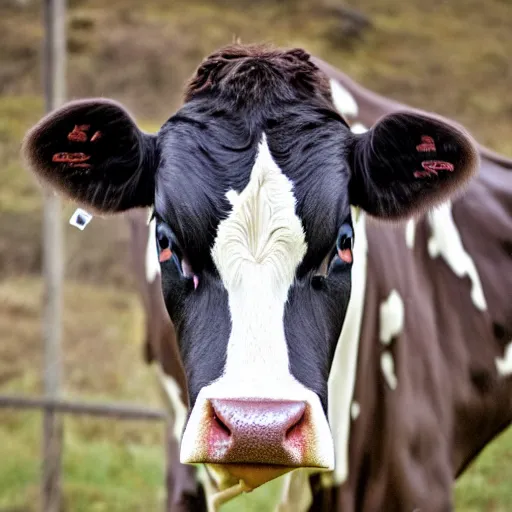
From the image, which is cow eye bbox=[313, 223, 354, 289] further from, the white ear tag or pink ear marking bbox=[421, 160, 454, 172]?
the white ear tag

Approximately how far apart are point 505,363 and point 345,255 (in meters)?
1.31

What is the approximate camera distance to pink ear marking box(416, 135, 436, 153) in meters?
2.58

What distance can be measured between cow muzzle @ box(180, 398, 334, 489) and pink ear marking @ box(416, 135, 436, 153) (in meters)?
0.78

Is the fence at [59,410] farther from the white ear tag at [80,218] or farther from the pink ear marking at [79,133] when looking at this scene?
the pink ear marking at [79,133]

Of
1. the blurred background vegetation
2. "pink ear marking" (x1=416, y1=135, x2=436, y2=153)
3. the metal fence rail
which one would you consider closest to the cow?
"pink ear marking" (x1=416, y1=135, x2=436, y2=153)

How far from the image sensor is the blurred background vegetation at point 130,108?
18.2 feet

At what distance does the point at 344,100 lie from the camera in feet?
11.1

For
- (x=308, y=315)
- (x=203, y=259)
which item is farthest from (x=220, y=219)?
(x=308, y=315)

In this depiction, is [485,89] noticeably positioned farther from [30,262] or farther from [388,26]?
[30,262]

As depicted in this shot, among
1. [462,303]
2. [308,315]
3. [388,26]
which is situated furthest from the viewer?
[388,26]

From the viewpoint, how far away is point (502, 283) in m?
3.63

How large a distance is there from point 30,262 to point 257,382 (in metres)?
5.91

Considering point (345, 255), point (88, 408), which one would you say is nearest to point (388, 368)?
point (345, 255)

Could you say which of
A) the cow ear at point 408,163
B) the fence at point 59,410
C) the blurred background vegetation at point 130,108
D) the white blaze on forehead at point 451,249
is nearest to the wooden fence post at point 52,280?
the fence at point 59,410
